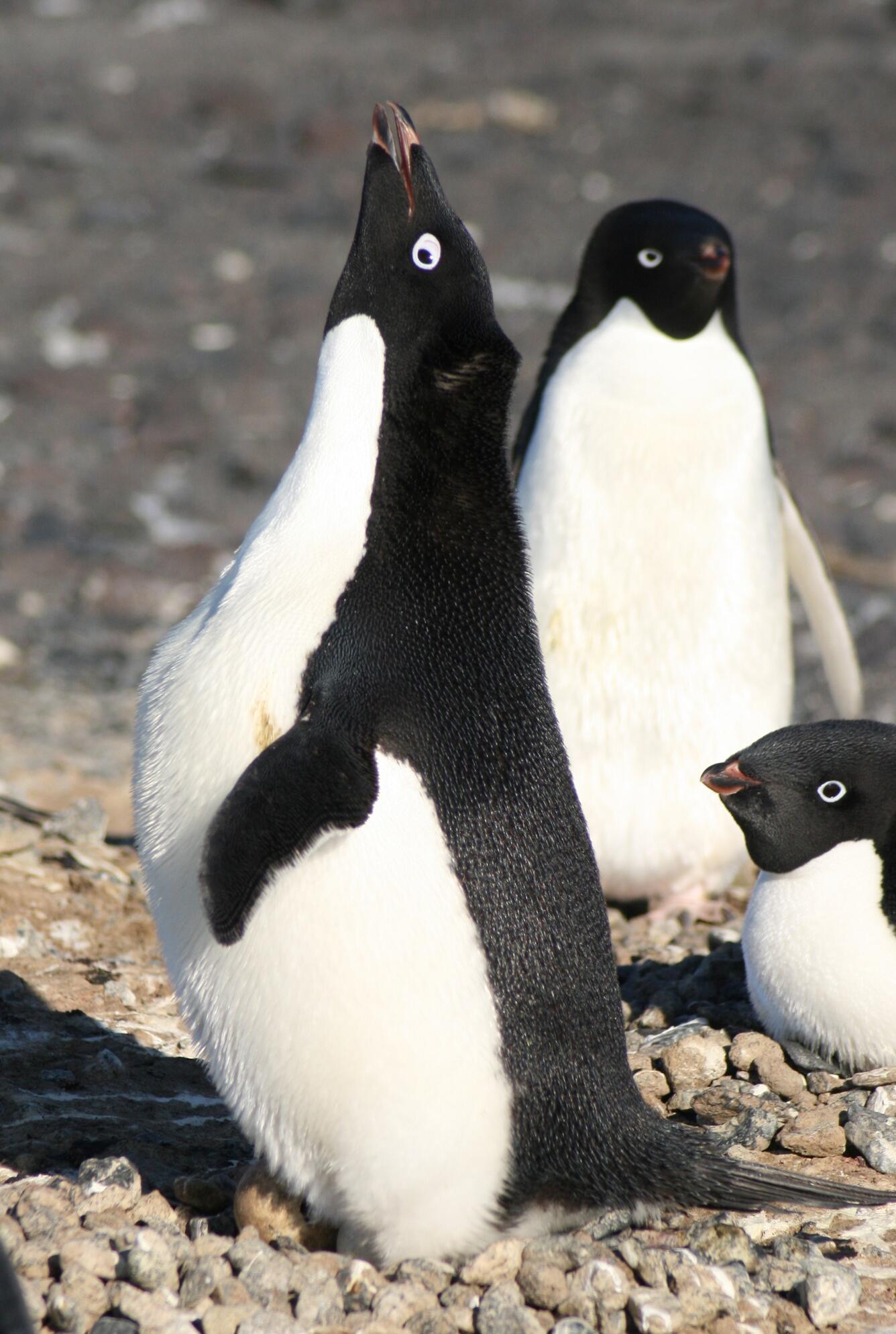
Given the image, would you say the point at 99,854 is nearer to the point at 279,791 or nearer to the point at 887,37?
the point at 279,791

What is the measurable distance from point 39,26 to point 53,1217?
14.2 meters

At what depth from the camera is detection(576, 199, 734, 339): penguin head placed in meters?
4.59

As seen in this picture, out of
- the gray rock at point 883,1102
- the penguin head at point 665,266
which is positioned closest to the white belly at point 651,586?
the penguin head at point 665,266

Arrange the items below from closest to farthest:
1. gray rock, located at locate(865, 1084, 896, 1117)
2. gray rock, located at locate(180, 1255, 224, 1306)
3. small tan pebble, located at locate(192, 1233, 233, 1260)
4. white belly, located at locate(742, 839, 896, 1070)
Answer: gray rock, located at locate(180, 1255, 224, 1306) < small tan pebble, located at locate(192, 1233, 233, 1260) < gray rock, located at locate(865, 1084, 896, 1117) < white belly, located at locate(742, 839, 896, 1070)

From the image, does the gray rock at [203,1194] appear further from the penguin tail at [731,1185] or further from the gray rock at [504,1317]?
the penguin tail at [731,1185]

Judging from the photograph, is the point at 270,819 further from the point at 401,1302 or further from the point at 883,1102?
the point at 883,1102

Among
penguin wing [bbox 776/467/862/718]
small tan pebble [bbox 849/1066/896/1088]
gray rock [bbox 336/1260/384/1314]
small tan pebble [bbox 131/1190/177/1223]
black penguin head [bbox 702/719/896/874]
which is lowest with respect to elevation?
small tan pebble [bbox 849/1066/896/1088]

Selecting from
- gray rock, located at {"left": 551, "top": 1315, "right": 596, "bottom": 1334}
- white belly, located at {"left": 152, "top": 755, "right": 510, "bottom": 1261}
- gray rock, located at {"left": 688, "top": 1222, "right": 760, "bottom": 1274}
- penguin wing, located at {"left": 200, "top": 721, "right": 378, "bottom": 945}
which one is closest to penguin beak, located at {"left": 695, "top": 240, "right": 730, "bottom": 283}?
white belly, located at {"left": 152, "top": 755, "right": 510, "bottom": 1261}

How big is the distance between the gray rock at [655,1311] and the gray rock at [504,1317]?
14 centimetres

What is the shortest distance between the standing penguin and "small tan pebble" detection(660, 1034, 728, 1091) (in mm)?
1351

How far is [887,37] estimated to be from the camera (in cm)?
1420

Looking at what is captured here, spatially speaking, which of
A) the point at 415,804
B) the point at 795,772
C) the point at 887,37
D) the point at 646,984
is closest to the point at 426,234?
the point at 415,804

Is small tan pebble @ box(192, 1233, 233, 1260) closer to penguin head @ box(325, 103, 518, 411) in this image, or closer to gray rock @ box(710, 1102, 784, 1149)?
gray rock @ box(710, 1102, 784, 1149)

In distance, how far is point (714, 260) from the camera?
4.57m
